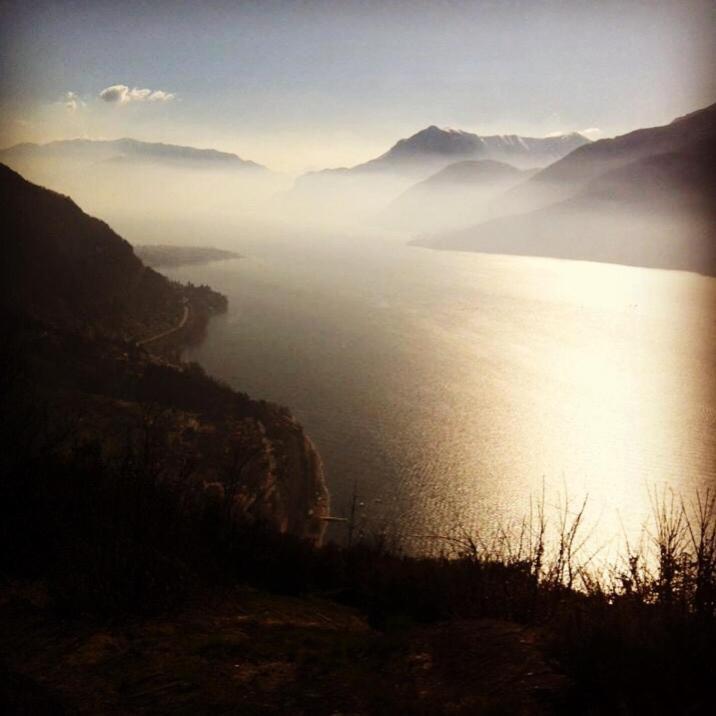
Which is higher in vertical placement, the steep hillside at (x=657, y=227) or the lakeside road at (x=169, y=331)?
the steep hillside at (x=657, y=227)

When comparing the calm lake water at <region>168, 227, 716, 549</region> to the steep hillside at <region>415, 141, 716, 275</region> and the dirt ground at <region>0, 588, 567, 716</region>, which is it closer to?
the dirt ground at <region>0, 588, 567, 716</region>

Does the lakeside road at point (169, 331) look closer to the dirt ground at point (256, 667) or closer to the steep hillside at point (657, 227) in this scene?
the dirt ground at point (256, 667)

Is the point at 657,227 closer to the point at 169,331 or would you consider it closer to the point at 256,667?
the point at 169,331

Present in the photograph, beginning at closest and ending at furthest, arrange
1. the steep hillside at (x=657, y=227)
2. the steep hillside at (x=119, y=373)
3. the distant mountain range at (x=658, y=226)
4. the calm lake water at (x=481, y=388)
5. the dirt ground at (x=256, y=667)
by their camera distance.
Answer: the dirt ground at (x=256, y=667)
the steep hillside at (x=119, y=373)
the calm lake water at (x=481, y=388)
the steep hillside at (x=657, y=227)
the distant mountain range at (x=658, y=226)

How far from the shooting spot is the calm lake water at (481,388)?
37375mm

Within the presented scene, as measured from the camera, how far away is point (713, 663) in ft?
9.94

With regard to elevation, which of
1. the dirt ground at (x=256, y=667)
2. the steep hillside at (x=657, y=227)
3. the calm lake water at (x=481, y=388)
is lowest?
the dirt ground at (x=256, y=667)

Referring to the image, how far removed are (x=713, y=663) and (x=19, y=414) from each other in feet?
34.8

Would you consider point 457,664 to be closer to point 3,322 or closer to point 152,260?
point 3,322

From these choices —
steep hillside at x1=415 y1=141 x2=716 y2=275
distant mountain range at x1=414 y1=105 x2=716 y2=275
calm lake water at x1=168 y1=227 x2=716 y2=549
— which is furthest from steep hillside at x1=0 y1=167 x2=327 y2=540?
distant mountain range at x1=414 y1=105 x2=716 y2=275

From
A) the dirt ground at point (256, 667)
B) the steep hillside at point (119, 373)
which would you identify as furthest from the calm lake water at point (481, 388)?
the dirt ground at point (256, 667)

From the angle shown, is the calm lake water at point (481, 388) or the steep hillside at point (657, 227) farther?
the steep hillside at point (657, 227)

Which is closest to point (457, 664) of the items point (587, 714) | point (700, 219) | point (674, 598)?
point (587, 714)

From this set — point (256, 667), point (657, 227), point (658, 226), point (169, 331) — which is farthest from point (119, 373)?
point (658, 226)
